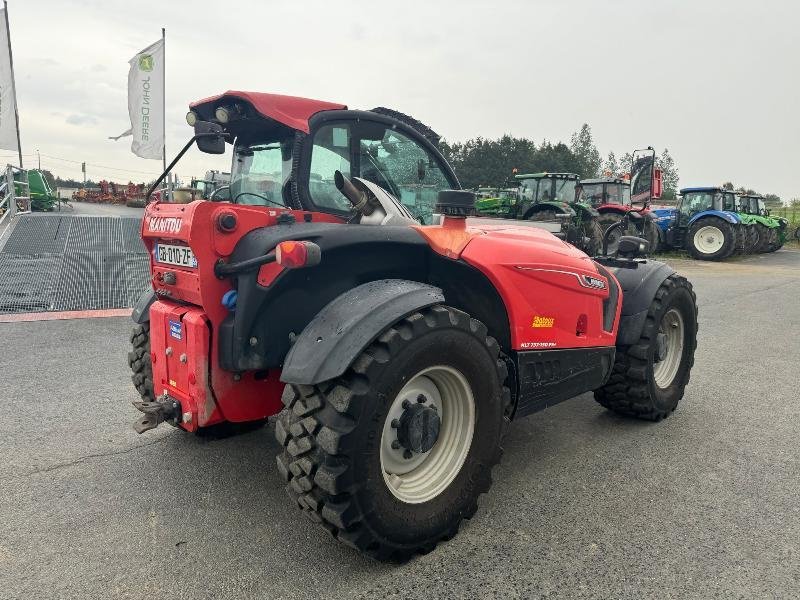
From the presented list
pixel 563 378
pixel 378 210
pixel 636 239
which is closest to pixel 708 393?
pixel 636 239

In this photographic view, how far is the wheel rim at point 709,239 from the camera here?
18203 mm

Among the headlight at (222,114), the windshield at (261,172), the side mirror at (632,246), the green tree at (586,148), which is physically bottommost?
the side mirror at (632,246)

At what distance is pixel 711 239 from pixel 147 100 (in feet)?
57.3

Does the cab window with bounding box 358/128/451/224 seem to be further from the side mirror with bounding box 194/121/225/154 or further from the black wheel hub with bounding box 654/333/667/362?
the black wheel hub with bounding box 654/333/667/362

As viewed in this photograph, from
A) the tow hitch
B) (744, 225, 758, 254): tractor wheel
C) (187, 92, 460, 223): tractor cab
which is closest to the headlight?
(187, 92, 460, 223): tractor cab

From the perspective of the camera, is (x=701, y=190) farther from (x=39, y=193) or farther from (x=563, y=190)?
(x=39, y=193)

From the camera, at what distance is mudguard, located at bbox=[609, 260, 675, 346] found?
3.59 meters

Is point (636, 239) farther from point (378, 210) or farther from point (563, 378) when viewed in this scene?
point (378, 210)

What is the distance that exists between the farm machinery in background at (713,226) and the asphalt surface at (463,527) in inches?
629

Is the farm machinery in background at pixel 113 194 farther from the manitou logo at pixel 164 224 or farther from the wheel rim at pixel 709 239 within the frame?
the manitou logo at pixel 164 224

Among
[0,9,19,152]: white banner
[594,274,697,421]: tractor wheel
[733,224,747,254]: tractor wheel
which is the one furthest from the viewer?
[733,224,747,254]: tractor wheel

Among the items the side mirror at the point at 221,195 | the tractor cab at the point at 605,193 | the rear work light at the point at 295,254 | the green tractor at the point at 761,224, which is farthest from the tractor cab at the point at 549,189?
the rear work light at the point at 295,254

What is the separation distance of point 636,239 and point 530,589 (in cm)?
266

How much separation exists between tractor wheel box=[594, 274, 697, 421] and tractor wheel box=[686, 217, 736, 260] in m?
16.2
